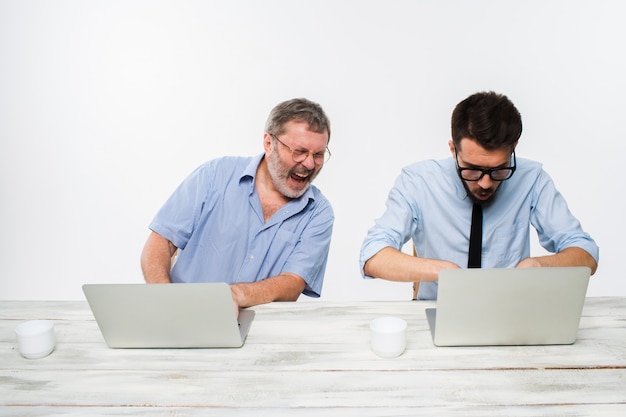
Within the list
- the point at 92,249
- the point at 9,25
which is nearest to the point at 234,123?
the point at 92,249

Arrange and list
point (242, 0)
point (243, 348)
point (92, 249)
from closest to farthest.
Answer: point (243, 348) → point (242, 0) → point (92, 249)

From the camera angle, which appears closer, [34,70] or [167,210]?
[167,210]

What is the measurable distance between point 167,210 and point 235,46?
4.63 ft

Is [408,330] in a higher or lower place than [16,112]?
lower

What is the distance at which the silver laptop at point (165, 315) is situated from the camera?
1.12 meters

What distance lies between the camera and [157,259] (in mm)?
1963

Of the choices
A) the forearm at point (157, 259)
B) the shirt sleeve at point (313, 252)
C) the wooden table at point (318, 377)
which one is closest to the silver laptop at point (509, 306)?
the wooden table at point (318, 377)

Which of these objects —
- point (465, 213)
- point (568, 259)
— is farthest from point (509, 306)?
point (465, 213)

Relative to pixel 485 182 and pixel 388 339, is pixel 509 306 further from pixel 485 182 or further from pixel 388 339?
pixel 485 182

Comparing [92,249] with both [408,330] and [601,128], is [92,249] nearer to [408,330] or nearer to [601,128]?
[408,330]

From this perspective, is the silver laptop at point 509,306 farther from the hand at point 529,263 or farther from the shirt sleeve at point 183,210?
the shirt sleeve at point 183,210

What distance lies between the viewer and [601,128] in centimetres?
309

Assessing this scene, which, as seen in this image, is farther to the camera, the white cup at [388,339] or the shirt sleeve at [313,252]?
the shirt sleeve at [313,252]

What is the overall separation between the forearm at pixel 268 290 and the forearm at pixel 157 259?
405mm
